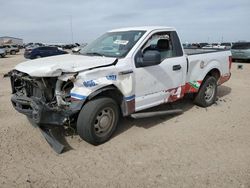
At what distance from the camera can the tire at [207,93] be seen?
6062mm

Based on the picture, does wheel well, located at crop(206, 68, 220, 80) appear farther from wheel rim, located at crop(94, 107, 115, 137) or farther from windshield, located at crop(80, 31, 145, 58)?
wheel rim, located at crop(94, 107, 115, 137)

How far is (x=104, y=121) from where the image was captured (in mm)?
4145

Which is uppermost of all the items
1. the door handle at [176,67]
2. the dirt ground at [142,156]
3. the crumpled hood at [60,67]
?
the crumpled hood at [60,67]

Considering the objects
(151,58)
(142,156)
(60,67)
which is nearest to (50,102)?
(60,67)

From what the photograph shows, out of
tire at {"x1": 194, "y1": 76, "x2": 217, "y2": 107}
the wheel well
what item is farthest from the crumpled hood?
the wheel well

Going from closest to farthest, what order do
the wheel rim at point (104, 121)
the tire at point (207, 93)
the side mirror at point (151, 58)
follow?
the wheel rim at point (104, 121)
the side mirror at point (151, 58)
the tire at point (207, 93)

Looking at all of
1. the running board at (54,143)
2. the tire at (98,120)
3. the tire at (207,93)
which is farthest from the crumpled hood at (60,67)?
the tire at (207,93)

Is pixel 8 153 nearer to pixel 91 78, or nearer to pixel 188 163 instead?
pixel 91 78

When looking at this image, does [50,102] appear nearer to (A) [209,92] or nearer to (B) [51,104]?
(B) [51,104]

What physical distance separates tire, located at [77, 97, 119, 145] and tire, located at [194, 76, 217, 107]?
8.78 ft

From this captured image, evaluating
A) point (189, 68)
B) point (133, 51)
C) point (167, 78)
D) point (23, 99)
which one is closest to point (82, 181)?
point (23, 99)

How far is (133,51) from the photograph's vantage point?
171 inches

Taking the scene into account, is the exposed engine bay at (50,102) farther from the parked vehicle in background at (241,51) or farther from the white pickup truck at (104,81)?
the parked vehicle in background at (241,51)

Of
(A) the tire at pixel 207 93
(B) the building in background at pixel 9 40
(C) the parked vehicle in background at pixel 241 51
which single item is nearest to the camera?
(A) the tire at pixel 207 93
